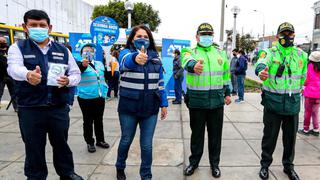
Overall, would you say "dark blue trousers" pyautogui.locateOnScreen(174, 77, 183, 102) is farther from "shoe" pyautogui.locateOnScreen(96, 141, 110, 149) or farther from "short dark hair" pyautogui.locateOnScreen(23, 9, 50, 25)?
"short dark hair" pyautogui.locateOnScreen(23, 9, 50, 25)

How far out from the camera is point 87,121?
4598 millimetres

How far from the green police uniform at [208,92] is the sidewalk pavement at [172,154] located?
491 millimetres

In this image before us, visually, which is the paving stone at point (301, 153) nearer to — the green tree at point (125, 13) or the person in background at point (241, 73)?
the person in background at point (241, 73)

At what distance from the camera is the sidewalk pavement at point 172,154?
380 centimetres

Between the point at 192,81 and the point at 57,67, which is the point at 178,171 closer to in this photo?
the point at 192,81

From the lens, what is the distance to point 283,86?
3461 mm

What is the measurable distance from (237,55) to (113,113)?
486 centimetres

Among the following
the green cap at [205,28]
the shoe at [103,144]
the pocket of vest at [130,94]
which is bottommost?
the shoe at [103,144]

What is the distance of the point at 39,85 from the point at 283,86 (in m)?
2.70

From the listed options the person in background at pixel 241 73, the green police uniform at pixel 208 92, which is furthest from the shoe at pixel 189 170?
the person in background at pixel 241 73

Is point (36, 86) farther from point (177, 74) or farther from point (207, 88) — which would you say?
point (177, 74)

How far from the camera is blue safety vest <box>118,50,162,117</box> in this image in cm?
309

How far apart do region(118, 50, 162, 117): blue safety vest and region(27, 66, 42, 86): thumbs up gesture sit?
0.85 meters

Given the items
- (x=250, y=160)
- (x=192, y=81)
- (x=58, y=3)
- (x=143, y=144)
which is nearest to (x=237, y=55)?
Answer: (x=250, y=160)
